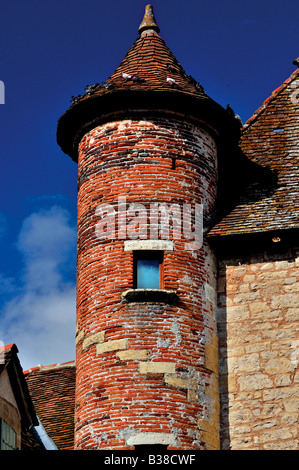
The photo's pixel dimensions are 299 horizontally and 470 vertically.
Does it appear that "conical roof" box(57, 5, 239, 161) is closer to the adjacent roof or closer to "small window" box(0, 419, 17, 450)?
the adjacent roof

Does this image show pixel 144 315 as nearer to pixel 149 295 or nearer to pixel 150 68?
pixel 149 295

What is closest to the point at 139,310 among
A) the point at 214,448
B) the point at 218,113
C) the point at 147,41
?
the point at 214,448

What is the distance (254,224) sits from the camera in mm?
19281

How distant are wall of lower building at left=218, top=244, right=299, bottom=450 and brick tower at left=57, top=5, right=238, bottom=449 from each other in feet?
0.86

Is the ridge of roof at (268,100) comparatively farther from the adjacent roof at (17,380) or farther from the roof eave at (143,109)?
the adjacent roof at (17,380)

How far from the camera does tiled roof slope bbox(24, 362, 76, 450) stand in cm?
2009

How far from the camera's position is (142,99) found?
19625mm

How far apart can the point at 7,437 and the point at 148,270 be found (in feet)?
12.4

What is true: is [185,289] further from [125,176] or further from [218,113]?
[218,113]

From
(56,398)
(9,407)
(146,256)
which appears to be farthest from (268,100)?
(9,407)

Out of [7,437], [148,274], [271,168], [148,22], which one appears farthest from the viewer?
[148,22]

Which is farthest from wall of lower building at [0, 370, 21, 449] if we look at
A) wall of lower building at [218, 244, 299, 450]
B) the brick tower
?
wall of lower building at [218, 244, 299, 450]

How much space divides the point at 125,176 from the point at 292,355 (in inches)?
165
